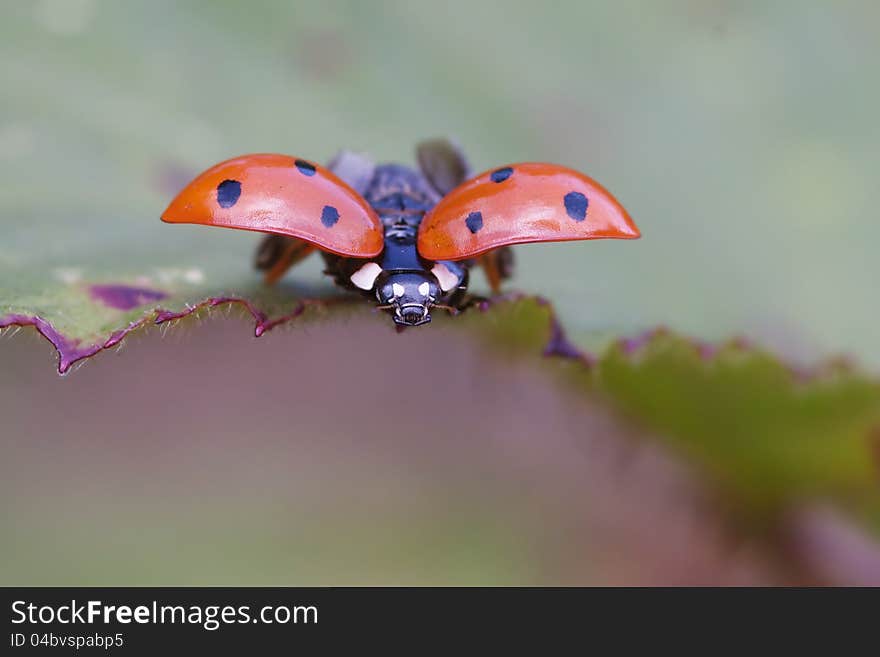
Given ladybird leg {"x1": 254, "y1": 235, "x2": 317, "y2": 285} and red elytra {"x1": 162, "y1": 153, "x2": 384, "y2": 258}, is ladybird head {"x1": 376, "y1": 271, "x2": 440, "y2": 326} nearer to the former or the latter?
red elytra {"x1": 162, "y1": 153, "x2": 384, "y2": 258}

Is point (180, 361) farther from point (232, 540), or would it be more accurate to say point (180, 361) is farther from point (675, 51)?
point (675, 51)

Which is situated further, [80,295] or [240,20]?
[240,20]

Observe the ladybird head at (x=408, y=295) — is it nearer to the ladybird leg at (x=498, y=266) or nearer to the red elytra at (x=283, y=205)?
the red elytra at (x=283, y=205)

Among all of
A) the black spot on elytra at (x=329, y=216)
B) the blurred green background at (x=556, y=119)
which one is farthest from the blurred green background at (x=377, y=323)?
the black spot on elytra at (x=329, y=216)

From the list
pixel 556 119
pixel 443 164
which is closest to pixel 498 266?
pixel 443 164

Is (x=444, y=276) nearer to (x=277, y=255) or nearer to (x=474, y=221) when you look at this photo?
(x=474, y=221)
